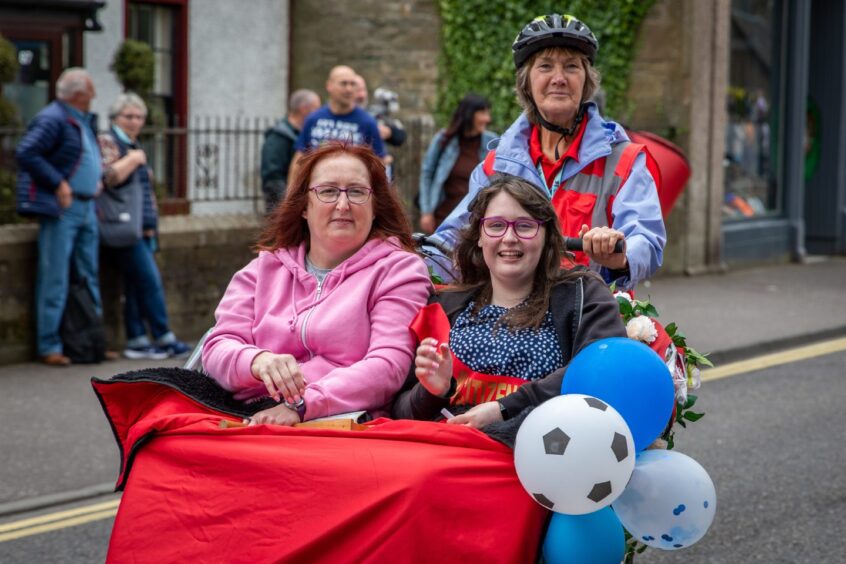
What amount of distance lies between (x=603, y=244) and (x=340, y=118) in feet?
21.2

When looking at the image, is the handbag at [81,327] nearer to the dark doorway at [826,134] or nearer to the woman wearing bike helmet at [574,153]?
the woman wearing bike helmet at [574,153]

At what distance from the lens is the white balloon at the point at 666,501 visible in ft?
11.8

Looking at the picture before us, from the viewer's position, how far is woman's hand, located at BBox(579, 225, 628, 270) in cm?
393

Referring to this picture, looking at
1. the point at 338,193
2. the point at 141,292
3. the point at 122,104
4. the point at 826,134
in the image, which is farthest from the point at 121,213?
the point at 826,134

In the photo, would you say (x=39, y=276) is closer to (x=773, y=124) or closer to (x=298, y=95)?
(x=298, y=95)

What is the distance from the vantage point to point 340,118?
33.5 feet

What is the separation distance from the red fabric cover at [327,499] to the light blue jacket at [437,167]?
7019mm

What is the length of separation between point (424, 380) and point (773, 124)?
49.6 feet

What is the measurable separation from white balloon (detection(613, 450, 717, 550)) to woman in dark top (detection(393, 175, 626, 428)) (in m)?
0.37

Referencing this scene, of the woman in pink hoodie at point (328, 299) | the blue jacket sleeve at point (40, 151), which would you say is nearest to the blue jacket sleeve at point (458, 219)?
the woman in pink hoodie at point (328, 299)

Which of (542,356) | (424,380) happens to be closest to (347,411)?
(424,380)

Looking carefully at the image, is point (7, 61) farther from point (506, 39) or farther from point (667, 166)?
point (667, 166)

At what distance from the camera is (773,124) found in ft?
59.0

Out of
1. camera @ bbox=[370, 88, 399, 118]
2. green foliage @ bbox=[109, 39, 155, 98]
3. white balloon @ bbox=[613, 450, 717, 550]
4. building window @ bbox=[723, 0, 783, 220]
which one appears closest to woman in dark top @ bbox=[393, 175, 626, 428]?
white balloon @ bbox=[613, 450, 717, 550]
